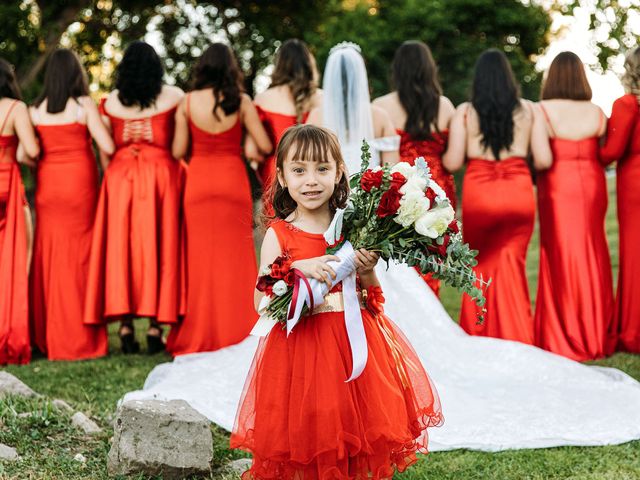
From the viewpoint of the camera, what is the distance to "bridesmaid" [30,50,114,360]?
7410 millimetres

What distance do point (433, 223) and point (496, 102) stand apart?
13.4ft

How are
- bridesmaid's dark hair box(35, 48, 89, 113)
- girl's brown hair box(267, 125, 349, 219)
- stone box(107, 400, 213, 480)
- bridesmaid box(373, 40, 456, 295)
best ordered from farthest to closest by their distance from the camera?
bridesmaid's dark hair box(35, 48, 89, 113) → bridesmaid box(373, 40, 456, 295) → stone box(107, 400, 213, 480) → girl's brown hair box(267, 125, 349, 219)

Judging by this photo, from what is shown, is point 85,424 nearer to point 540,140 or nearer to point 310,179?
point 310,179

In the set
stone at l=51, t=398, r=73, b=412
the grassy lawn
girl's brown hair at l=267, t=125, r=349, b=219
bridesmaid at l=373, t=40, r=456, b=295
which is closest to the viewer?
girl's brown hair at l=267, t=125, r=349, b=219

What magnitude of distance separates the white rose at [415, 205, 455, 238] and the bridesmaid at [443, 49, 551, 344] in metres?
→ 3.98

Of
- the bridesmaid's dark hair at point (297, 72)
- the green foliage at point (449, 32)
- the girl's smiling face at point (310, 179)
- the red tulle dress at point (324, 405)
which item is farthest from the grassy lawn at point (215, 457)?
the green foliage at point (449, 32)

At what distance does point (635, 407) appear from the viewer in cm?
517

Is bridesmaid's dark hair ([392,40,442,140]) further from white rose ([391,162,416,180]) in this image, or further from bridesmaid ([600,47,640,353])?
white rose ([391,162,416,180])

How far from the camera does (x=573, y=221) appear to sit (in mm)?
7238

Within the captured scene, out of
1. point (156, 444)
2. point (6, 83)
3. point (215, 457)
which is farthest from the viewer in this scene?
point (6, 83)

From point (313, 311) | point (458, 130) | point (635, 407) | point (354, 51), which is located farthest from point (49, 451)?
point (458, 130)

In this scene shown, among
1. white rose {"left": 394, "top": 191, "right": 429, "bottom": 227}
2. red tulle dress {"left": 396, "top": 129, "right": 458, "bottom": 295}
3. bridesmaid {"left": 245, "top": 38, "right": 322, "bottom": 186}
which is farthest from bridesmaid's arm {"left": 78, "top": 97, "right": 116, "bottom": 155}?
white rose {"left": 394, "top": 191, "right": 429, "bottom": 227}

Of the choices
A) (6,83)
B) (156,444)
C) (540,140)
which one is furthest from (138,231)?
(156,444)

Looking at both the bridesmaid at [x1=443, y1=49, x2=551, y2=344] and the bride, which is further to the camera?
the bridesmaid at [x1=443, y1=49, x2=551, y2=344]
